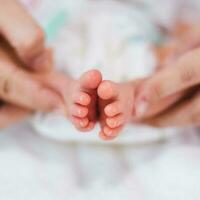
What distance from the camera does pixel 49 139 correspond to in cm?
70

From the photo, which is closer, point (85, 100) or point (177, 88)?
point (85, 100)

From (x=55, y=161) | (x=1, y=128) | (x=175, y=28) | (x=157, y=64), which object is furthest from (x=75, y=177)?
(x=175, y=28)

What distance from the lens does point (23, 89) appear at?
613 mm

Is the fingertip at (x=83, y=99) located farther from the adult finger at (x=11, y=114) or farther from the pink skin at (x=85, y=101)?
the adult finger at (x=11, y=114)

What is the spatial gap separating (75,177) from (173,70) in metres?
0.22

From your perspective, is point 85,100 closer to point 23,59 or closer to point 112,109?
point 112,109

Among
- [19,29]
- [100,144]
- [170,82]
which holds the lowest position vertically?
[100,144]

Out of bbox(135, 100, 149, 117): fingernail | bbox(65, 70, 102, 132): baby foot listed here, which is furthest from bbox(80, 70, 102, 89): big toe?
bbox(135, 100, 149, 117): fingernail

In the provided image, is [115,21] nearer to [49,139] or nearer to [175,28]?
[175,28]

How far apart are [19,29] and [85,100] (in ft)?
0.62

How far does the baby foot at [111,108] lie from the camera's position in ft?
1.60

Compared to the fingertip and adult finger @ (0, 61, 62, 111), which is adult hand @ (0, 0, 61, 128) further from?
the fingertip

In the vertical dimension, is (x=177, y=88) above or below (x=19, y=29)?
below

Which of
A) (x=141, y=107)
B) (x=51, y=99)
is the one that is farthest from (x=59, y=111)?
(x=141, y=107)
